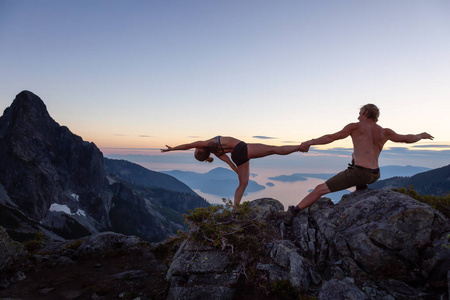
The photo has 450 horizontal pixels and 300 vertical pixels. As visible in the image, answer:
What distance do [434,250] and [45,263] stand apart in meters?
14.9

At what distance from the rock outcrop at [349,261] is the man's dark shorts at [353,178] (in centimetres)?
72

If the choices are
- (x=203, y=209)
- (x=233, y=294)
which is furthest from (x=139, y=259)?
(x=233, y=294)

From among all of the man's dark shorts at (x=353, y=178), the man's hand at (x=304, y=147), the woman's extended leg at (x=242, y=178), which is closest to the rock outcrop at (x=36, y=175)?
the woman's extended leg at (x=242, y=178)

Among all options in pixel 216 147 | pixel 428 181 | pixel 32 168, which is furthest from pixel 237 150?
pixel 32 168

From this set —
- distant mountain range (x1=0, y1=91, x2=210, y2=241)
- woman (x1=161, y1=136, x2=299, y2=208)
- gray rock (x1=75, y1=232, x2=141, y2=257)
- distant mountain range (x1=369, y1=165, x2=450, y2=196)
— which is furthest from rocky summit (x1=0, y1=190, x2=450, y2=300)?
distant mountain range (x1=369, y1=165, x2=450, y2=196)

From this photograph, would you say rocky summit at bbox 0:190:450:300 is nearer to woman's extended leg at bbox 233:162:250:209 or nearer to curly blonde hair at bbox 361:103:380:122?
woman's extended leg at bbox 233:162:250:209

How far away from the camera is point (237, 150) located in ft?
Result: 32.2

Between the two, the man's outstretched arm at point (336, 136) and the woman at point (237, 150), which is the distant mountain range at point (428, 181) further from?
the woman at point (237, 150)

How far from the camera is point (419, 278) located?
20.5 ft

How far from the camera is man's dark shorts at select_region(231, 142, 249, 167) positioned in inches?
386

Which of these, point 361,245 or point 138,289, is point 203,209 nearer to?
point 138,289

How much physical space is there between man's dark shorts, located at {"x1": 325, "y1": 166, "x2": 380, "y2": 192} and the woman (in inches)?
73.2

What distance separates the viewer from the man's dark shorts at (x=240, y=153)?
32.2 ft

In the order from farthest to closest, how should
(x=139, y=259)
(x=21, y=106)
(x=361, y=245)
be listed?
(x=21, y=106)
(x=139, y=259)
(x=361, y=245)
